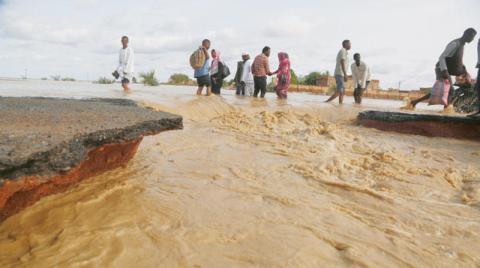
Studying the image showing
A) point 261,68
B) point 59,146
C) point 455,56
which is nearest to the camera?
point 59,146

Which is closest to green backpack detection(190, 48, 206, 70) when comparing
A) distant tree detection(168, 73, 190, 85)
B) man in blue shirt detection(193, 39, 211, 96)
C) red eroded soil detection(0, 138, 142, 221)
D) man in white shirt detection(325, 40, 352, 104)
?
man in blue shirt detection(193, 39, 211, 96)

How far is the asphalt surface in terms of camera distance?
149cm

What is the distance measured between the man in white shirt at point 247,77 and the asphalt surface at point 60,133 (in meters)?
7.77

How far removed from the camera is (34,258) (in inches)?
54.3

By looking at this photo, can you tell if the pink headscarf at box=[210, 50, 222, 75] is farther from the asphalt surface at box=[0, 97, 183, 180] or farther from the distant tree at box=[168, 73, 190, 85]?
the distant tree at box=[168, 73, 190, 85]

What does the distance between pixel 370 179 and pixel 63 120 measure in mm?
2062

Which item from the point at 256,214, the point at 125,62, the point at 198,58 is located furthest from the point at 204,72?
the point at 256,214

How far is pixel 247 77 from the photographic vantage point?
10711mm

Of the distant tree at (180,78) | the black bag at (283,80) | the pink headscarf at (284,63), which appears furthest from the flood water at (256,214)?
the distant tree at (180,78)

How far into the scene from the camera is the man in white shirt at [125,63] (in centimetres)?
933

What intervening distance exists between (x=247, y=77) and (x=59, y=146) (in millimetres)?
9276

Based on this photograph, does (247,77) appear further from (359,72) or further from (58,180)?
(58,180)

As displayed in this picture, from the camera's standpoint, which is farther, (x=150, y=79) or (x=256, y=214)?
(x=150, y=79)

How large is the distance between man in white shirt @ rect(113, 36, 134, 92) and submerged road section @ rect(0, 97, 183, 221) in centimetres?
690
